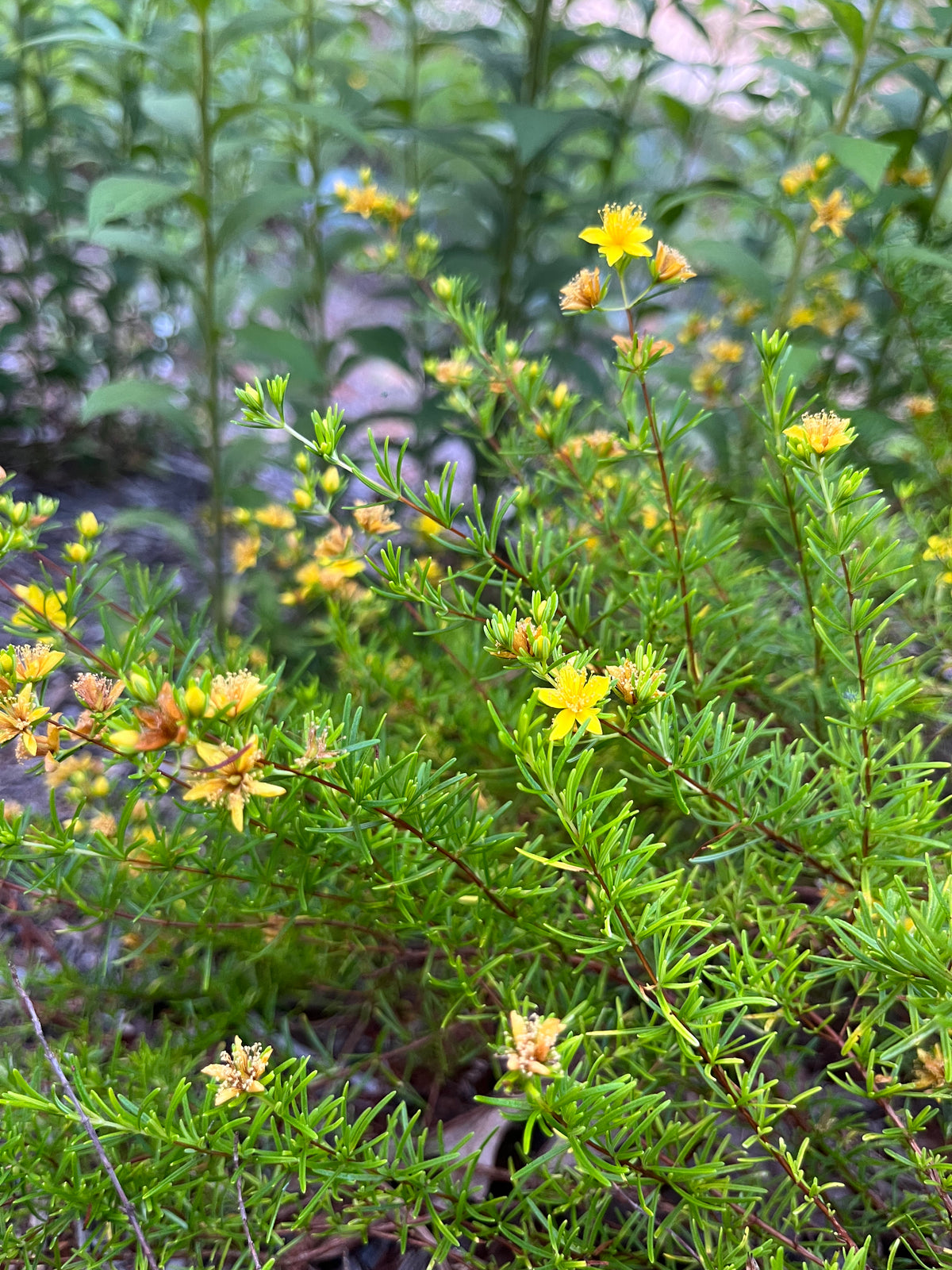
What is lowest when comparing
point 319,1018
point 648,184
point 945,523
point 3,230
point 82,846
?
point 319,1018

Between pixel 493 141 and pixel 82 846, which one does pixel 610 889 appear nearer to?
pixel 82 846

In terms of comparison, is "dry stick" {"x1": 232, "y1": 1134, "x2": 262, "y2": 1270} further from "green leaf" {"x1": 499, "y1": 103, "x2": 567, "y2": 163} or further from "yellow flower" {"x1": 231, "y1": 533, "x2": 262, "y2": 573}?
"green leaf" {"x1": 499, "y1": 103, "x2": 567, "y2": 163}

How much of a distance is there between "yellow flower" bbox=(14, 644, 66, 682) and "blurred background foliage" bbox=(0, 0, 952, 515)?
93cm

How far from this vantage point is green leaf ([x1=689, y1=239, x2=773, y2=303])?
1535 millimetres

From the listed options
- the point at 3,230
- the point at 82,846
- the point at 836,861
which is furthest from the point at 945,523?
the point at 3,230

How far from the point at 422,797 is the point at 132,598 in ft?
2.01

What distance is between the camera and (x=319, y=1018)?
1243mm

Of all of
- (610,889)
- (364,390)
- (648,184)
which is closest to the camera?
(610,889)

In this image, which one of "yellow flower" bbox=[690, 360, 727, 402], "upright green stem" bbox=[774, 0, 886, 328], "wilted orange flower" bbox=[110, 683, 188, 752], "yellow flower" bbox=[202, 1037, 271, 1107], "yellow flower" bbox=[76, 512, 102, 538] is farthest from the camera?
"yellow flower" bbox=[690, 360, 727, 402]

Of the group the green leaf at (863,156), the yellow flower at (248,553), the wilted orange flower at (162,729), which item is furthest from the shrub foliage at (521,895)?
the green leaf at (863,156)

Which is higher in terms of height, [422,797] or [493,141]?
[493,141]

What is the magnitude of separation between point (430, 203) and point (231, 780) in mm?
2086

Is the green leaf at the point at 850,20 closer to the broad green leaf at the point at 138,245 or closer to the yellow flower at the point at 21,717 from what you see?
the broad green leaf at the point at 138,245

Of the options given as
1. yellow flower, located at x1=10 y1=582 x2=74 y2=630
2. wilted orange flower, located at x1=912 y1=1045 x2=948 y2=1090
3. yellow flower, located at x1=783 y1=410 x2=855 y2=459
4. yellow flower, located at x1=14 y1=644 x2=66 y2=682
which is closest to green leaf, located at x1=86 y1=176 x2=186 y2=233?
yellow flower, located at x1=10 y1=582 x2=74 y2=630
